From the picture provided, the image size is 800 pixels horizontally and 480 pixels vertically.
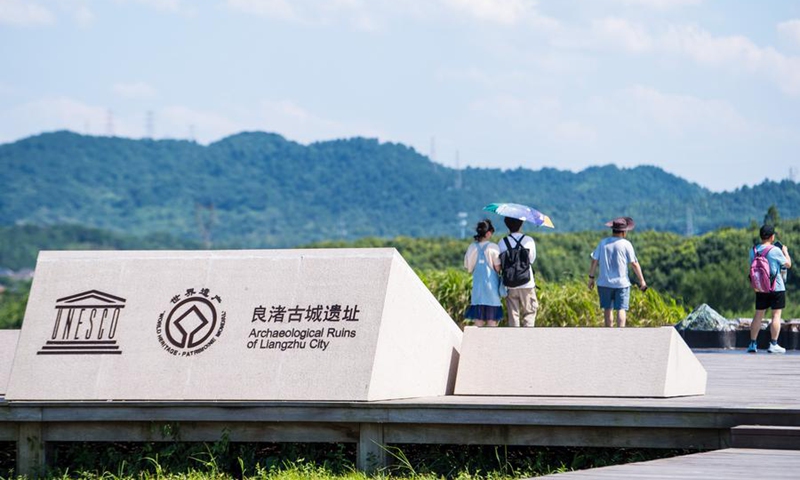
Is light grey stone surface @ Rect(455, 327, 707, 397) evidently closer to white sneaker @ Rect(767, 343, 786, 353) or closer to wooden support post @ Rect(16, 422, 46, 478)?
wooden support post @ Rect(16, 422, 46, 478)

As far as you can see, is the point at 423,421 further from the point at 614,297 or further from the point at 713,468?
the point at 614,297

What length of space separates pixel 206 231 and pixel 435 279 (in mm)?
177985

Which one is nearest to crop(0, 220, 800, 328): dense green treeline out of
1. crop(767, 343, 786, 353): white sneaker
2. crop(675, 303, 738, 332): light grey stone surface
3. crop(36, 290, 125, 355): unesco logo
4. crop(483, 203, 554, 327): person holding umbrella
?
crop(675, 303, 738, 332): light grey stone surface

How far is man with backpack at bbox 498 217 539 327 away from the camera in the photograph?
1215 centimetres

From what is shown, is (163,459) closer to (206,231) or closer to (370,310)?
(370,310)

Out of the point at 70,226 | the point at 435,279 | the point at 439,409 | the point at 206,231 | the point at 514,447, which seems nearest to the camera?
the point at 439,409

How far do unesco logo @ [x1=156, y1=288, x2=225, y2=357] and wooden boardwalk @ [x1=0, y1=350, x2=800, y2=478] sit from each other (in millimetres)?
489

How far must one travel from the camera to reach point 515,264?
12.2 metres

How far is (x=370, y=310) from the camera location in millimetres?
9133

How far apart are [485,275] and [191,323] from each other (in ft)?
12.0

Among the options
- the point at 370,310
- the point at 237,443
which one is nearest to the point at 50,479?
the point at 237,443

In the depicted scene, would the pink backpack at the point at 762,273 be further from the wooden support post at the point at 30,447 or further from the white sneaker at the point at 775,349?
the wooden support post at the point at 30,447

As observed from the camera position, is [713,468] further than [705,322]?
No

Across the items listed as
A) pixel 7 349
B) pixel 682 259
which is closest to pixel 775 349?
pixel 7 349
